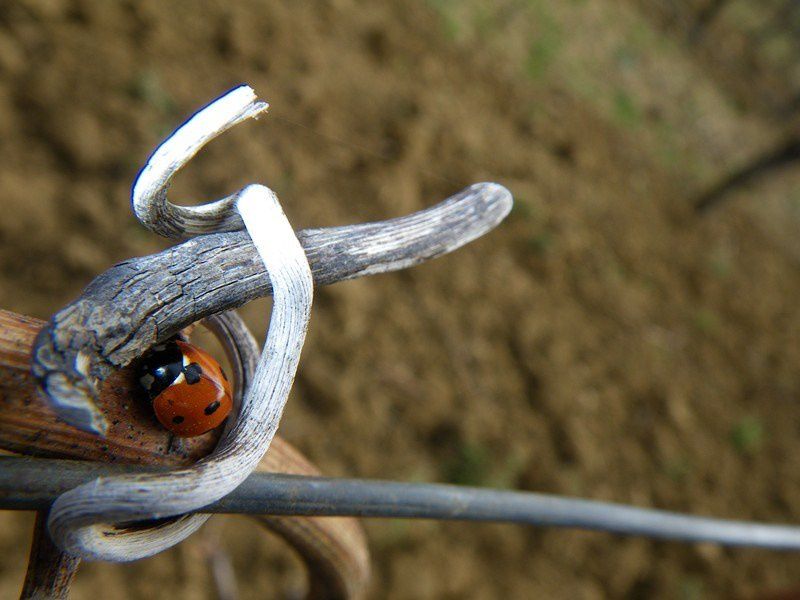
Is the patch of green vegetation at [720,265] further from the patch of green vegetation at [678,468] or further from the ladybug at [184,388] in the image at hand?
the ladybug at [184,388]

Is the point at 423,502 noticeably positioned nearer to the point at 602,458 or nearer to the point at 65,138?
the point at 65,138

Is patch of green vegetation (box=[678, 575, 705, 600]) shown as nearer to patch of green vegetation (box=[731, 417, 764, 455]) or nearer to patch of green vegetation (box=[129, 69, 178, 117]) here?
patch of green vegetation (box=[731, 417, 764, 455])

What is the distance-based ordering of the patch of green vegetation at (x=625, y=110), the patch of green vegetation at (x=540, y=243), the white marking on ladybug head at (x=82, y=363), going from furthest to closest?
the patch of green vegetation at (x=625, y=110)
the patch of green vegetation at (x=540, y=243)
the white marking on ladybug head at (x=82, y=363)

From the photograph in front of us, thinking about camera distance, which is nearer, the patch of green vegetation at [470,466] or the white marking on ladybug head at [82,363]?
the white marking on ladybug head at [82,363]

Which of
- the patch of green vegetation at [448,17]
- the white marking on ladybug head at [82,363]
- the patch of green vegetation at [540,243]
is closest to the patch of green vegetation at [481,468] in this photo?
the patch of green vegetation at [540,243]

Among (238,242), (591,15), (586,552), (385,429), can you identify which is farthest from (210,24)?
(591,15)
